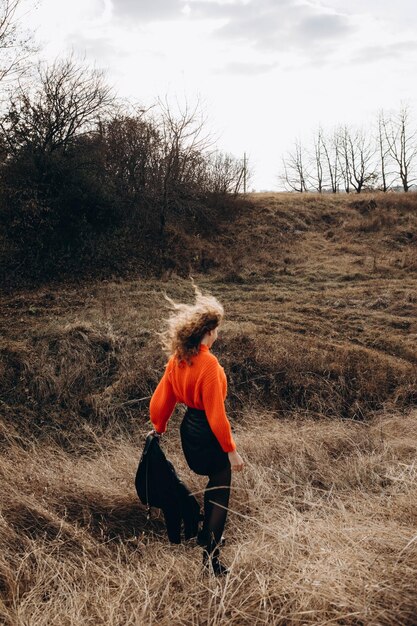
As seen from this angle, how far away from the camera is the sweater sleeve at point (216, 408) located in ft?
9.30

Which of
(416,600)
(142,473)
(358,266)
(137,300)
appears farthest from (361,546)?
(358,266)

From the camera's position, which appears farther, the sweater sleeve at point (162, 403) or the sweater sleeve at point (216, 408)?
the sweater sleeve at point (162, 403)

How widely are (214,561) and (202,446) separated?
2.32 feet

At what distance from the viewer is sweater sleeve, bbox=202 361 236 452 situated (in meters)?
2.83

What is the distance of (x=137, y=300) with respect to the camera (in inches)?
476

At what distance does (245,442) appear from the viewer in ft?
17.4

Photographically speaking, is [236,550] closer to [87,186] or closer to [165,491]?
[165,491]

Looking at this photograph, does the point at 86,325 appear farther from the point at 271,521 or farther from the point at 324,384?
the point at 271,521

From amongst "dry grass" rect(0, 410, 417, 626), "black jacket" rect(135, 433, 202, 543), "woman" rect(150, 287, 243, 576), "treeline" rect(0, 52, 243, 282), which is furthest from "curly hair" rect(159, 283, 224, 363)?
"treeline" rect(0, 52, 243, 282)

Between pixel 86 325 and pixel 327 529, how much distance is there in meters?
7.71

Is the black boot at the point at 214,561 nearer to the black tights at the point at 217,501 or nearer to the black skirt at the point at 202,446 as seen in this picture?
the black tights at the point at 217,501

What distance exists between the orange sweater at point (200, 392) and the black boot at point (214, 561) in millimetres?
632

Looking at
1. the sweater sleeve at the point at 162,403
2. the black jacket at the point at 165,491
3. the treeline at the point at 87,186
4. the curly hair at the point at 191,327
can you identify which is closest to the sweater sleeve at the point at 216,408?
the curly hair at the point at 191,327

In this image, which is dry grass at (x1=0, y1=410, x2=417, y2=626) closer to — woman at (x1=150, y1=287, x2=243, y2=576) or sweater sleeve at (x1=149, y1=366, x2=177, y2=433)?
woman at (x1=150, y1=287, x2=243, y2=576)
